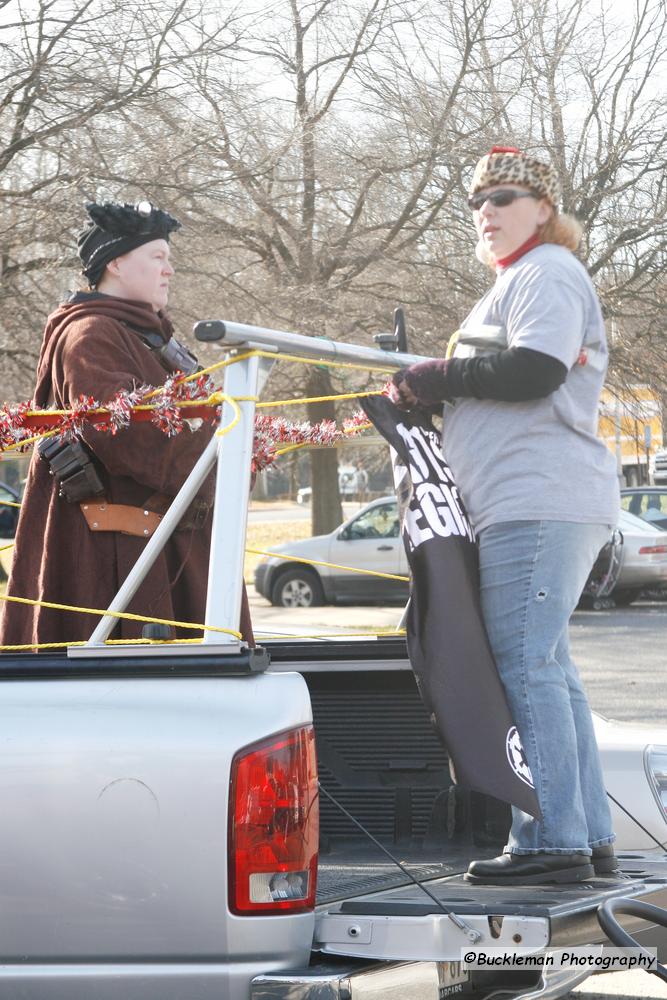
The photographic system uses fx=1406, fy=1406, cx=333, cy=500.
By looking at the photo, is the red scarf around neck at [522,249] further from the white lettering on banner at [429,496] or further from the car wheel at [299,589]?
the car wheel at [299,589]

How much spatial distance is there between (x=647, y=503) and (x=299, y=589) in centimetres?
561

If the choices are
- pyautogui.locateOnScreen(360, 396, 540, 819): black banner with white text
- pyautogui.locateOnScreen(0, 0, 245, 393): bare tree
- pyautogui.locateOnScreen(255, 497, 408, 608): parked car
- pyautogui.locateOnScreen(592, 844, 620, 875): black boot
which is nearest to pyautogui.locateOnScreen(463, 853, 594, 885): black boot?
pyautogui.locateOnScreen(592, 844, 620, 875): black boot

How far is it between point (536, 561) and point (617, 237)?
59.0 ft

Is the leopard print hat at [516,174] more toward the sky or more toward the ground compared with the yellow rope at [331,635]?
more toward the sky

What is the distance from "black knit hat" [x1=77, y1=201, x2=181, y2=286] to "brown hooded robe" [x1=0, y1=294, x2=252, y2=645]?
137 millimetres

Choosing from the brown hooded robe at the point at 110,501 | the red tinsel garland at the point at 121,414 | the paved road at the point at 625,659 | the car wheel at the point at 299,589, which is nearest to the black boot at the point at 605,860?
the brown hooded robe at the point at 110,501

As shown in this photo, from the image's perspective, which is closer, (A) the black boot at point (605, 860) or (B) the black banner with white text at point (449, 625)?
(B) the black banner with white text at point (449, 625)

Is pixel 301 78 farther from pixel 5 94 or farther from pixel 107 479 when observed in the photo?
pixel 107 479

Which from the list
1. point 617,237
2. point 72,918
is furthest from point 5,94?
point 72,918

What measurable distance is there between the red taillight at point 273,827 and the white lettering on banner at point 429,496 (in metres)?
0.72

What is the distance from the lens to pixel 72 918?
262 centimetres

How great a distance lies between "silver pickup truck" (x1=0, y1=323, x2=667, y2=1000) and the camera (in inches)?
102

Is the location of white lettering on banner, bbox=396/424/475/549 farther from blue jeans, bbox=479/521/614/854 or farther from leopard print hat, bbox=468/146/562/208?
leopard print hat, bbox=468/146/562/208

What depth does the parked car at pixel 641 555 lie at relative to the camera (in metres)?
18.8
